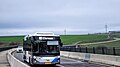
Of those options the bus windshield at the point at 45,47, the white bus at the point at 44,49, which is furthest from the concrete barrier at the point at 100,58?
the bus windshield at the point at 45,47

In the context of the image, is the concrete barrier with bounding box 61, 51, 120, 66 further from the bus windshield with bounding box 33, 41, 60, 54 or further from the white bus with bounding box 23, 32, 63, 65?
the bus windshield with bounding box 33, 41, 60, 54

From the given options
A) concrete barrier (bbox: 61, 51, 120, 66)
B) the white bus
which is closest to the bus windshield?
the white bus

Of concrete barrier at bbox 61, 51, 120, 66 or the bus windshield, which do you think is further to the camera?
concrete barrier at bbox 61, 51, 120, 66

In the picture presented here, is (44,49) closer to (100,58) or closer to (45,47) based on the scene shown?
(45,47)

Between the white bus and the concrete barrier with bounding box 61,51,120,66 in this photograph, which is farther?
the concrete barrier with bounding box 61,51,120,66

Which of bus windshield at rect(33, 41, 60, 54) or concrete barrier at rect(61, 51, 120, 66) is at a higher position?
bus windshield at rect(33, 41, 60, 54)

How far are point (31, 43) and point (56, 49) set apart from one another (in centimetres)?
224

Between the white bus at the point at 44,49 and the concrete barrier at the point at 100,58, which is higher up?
the white bus at the point at 44,49

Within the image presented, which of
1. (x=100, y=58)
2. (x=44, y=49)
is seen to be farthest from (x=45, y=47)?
(x=100, y=58)

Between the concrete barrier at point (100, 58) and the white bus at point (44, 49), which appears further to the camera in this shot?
the concrete barrier at point (100, 58)

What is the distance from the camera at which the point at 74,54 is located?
1662 inches

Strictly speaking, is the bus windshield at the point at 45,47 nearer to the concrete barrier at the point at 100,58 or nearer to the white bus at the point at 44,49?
the white bus at the point at 44,49

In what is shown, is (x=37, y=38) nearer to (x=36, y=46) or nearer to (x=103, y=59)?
(x=36, y=46)

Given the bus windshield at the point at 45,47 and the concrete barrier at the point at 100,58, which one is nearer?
the bus windshield at the point at 45,47
